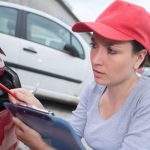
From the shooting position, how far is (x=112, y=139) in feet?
6.85

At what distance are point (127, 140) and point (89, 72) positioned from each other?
481 cm

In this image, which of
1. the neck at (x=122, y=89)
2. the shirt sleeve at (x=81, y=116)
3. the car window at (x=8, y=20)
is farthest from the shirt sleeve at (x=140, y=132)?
the car window at (x=8, y=20)

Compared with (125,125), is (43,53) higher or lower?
lower

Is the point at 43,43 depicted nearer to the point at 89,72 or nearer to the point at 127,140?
the point at 89,72

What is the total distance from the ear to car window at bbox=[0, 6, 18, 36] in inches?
162

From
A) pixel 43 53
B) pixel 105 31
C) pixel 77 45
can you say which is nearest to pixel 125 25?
pixel 105 31

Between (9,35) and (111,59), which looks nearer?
(111,59)

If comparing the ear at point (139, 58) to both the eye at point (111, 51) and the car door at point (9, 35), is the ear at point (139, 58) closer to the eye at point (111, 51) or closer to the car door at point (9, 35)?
the eye at point (111, 51)

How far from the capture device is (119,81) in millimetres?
2053

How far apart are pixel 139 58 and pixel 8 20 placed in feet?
14.1

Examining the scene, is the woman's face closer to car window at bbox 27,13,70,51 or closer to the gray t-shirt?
the gray t-shirt

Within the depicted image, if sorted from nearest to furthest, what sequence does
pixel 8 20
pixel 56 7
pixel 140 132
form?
pixel 140 132, pixel 8 20, pixel 56 7

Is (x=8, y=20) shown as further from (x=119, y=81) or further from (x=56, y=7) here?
(x=56, y=7)

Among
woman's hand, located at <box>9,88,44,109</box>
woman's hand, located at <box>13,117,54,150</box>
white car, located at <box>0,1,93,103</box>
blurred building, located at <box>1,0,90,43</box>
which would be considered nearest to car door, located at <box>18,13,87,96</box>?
white car, located at <box>0,1,93,103</box>
